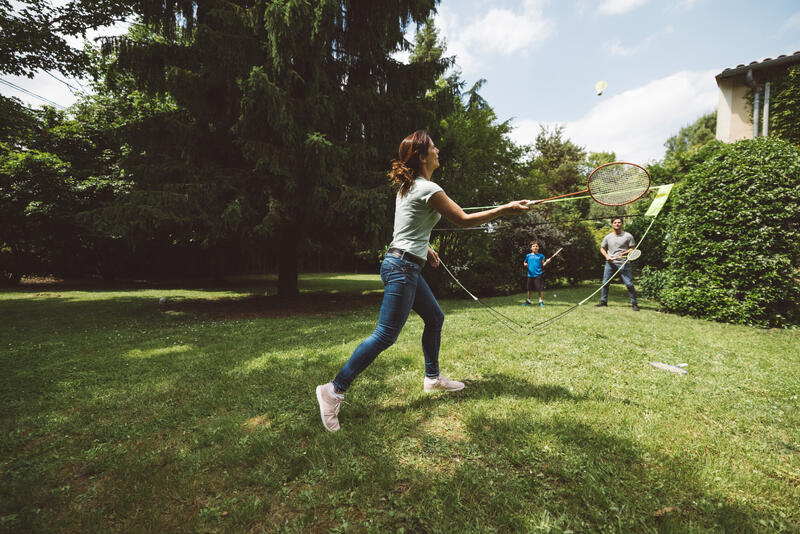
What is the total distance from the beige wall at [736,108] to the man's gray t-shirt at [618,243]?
1004cm

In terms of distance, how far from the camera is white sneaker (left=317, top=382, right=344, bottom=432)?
2562 millimetres

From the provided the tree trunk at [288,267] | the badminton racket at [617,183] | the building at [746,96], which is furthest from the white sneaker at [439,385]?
the building at [746,96]

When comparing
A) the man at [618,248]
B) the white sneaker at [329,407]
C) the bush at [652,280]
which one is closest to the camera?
the white sneaker at [329,407]

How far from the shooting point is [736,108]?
13.2 meters

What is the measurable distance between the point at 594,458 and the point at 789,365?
13.2ft

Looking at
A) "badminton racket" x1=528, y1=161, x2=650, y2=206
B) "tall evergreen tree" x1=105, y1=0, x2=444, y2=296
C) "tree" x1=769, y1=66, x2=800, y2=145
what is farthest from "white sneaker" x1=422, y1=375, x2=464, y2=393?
"tree" x1=769, y1=66, x2=800, y2=145

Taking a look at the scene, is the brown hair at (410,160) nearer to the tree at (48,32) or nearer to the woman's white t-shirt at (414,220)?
the woman's white t-shirt at (414,220)

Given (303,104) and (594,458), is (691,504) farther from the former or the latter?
(303,104)

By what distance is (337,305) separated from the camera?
968cm

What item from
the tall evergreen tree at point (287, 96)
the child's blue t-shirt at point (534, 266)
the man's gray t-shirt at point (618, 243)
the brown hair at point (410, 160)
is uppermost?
the tall evergreen tree at point (287, 96)

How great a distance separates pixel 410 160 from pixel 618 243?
7.96m

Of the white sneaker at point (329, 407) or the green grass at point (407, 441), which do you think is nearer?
the green grass at point (407, 441)

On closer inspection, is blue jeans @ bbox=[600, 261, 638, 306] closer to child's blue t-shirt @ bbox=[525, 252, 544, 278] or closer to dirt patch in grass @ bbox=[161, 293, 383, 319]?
child's blue t-shirt @ bbox=[525, 252, 544, 278]

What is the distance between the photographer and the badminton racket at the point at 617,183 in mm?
3863
